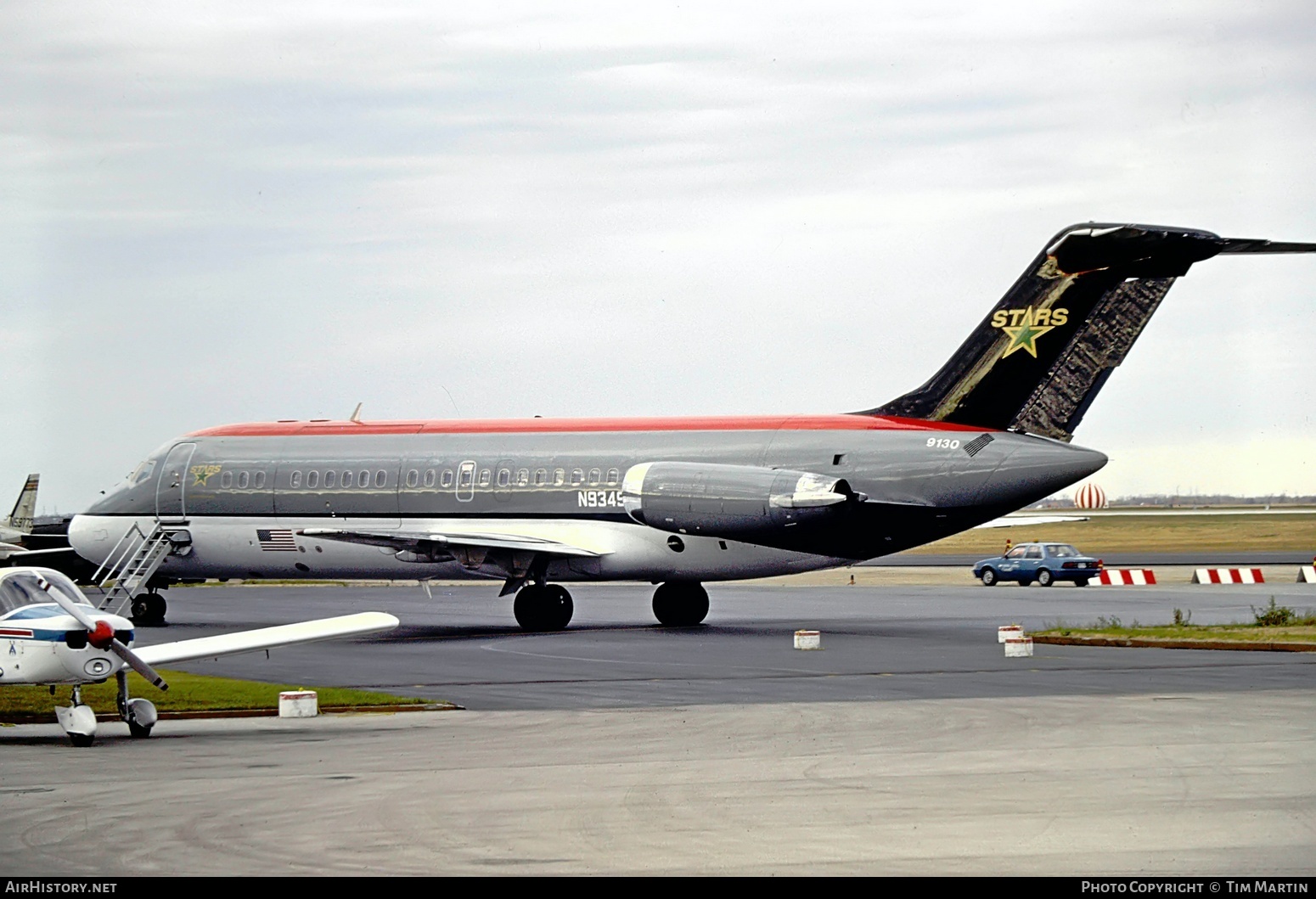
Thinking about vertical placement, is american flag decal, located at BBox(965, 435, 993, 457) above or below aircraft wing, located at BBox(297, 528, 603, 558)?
above

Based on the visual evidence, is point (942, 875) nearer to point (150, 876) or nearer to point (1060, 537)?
point (150, 876)

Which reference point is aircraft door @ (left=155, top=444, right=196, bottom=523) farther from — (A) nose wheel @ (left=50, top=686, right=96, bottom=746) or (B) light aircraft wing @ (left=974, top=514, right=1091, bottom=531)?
(A) nose wheel @ (left=50, top=686, right=96, bottom=746)

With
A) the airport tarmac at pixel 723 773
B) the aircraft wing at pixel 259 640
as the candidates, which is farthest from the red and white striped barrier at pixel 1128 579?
the aircraft wing at pixel 259 640

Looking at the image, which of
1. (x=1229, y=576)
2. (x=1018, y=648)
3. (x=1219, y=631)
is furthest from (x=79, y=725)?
(x=1229, y=576)

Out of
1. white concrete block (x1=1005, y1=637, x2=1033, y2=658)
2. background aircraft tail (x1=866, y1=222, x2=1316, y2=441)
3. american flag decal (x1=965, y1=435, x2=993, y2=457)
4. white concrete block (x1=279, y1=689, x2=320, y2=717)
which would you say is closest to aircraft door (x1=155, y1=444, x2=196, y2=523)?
background aircraft tail (x1=866, y1=222, x2=1316, y2=441)

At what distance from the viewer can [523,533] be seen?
3503 centimetres

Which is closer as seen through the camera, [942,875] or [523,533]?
[942,875]

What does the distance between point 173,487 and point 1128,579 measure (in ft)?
84.9

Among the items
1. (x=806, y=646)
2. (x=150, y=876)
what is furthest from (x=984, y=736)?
(x=806, y=646)

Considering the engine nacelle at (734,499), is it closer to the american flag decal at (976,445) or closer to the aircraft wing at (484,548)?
the american flag decal at (976,445)

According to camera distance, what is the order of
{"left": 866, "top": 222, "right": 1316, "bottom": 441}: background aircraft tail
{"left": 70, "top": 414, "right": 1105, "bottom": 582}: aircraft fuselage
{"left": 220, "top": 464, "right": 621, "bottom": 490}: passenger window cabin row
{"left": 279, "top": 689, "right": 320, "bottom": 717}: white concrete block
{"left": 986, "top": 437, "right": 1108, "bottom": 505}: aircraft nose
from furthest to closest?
{"left": 220, "top": 464, "right": 621, "bottom": 490}: passenger window cabin row < {"left": 70, "top": 414, "right": 1105, "bottom": 582}: aircraft fuselage < {"left": 866, "top": 222, "right": 1316, "bottom": 441}: background aircraft tail < {"left": 986, "top": 437, "right": 1108, "bottom": 505}: aircraft nose < {"left": 279, "top": 689, "right": 320, "bottom": 717}: white concrete block

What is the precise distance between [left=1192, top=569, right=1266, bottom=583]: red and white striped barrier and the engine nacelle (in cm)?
1959

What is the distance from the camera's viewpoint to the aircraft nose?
29.4 metres
